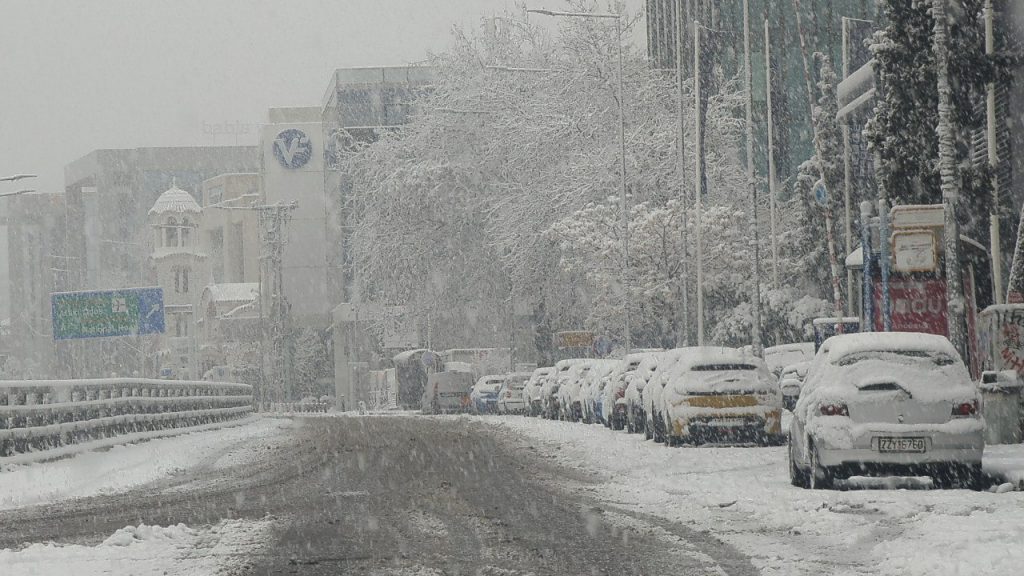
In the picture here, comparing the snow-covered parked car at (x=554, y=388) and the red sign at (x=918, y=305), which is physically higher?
the red sign at (x=918, y=305)

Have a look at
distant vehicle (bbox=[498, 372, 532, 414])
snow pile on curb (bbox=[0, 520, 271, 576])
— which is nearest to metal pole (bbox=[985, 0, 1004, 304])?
snow pile on curb (bbox=[0, 520, 271, 576])

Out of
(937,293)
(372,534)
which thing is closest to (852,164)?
(937,293)

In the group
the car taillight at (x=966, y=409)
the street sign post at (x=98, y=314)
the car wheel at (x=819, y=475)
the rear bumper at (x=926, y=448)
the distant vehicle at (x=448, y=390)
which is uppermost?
the street sign post at (x=98, y=314)

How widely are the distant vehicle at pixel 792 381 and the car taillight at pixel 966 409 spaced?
317 cm

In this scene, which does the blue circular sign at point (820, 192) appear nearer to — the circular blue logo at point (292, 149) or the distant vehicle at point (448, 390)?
the distant vehicle at point (448, 390)

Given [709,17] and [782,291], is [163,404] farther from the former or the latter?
[709,17]

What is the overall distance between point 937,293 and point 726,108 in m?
32.8

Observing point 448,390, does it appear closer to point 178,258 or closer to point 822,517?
point 822,517

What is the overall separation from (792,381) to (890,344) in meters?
4.45

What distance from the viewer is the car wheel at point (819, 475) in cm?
1534

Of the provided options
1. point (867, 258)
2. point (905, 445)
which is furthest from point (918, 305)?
point (905, 445)

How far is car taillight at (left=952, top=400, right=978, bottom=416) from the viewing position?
15.1m

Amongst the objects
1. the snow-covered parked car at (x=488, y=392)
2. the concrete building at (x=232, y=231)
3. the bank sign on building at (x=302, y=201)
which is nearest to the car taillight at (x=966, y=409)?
the snow-covered parked car at (x=488, y=392)

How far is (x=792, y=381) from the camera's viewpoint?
20000 millimetres
